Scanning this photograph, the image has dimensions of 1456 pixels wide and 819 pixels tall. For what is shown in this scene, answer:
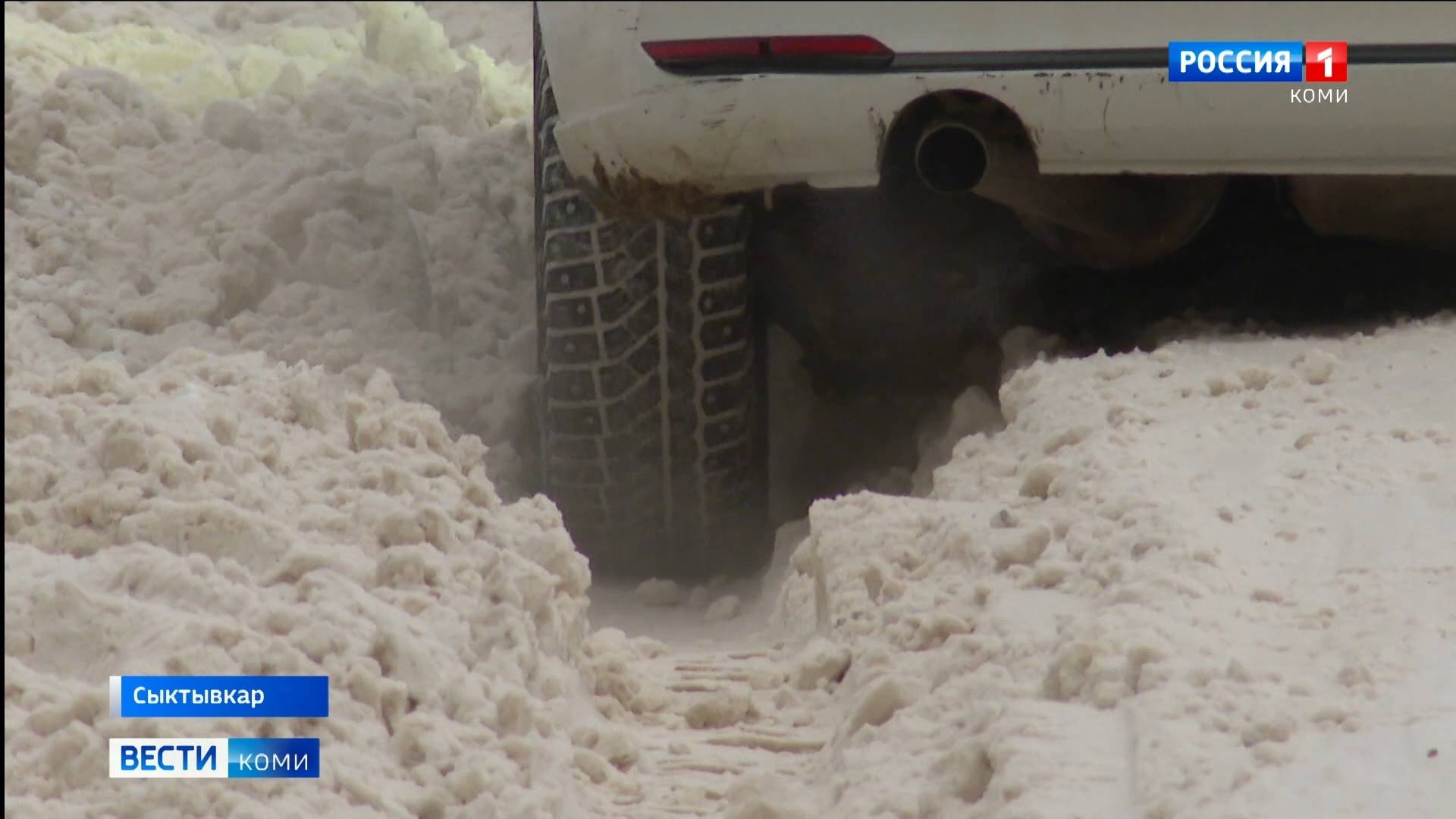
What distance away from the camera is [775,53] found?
322 centimetres

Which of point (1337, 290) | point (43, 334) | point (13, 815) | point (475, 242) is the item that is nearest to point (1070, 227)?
point (1337, 290)

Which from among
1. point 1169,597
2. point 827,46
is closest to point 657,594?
point 827,46

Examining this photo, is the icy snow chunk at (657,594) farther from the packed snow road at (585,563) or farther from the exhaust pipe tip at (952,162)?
the exhaust pipe tip at (952,162)

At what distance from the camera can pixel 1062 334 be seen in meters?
4.09

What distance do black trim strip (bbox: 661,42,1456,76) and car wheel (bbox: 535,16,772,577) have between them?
1.64 ft

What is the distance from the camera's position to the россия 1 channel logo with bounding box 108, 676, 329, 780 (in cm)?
217

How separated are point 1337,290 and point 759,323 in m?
1.28

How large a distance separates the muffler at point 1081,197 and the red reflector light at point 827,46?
0.24 meters

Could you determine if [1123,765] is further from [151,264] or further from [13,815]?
[151,264]

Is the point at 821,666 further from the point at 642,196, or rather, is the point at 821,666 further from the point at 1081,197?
the point at 1081,197

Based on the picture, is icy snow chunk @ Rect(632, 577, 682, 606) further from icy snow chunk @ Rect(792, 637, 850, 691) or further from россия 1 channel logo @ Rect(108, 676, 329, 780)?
россия 1 channel logo @ Rect(108, 676, 329, 780)

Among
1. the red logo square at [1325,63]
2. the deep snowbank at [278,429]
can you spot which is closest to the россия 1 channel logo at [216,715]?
the deep snowbank at [278,429]

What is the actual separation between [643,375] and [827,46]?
0.82 metres

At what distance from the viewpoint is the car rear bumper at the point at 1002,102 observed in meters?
3.21
